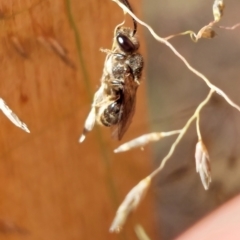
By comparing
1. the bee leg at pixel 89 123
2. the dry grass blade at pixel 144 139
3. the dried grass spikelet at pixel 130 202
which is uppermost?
the bee leg at pixel 89 123

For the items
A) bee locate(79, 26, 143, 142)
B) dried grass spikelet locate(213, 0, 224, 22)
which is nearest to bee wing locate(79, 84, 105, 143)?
bee locate(79, 26, 143, 142)

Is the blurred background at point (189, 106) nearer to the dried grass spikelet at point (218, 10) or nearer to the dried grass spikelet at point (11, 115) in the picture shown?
the dried grass spikelet at point (218, 10)

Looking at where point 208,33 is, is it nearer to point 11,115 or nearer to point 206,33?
point 206,33

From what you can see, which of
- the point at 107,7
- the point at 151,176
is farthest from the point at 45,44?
the point at 151,176

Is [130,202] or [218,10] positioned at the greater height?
[218,10]

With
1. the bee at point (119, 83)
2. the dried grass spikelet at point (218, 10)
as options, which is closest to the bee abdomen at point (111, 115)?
the bee at point (119, 83)

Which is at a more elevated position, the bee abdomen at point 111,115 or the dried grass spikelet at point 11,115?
the dried grass spikelet at point 11,115

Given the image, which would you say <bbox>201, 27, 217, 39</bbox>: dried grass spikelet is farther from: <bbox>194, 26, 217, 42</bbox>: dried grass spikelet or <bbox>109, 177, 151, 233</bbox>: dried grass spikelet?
<bbox>109, 177, 151, 233</bbox>: dried grass spikelet

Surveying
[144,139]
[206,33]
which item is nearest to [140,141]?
[144,139]
